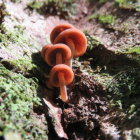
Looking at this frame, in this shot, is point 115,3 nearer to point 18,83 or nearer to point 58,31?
point 58,31

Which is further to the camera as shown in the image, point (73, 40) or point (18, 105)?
point (73, 40)

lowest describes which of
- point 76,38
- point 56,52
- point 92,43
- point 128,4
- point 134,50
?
point 134,50

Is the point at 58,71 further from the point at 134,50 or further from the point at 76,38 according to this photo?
the point at 134,50

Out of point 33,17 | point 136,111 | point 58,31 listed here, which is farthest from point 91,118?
point 33,17

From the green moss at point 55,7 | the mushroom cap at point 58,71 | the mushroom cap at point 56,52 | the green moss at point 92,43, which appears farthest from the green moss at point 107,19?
the mushroom cap at point 58,71

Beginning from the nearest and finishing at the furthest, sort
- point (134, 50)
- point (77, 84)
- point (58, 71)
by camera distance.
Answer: point (58, 71) → point (77, 84) → point (134, 50)

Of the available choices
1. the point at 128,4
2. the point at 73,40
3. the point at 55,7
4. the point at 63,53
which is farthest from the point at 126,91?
the point at 55,7

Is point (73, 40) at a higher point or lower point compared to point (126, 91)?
higher

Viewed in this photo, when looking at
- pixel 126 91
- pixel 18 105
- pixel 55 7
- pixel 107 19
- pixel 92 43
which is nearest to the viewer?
pixel 18 105

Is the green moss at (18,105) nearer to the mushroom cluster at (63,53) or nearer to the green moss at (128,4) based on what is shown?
the mushroom cluster at (63,53)
